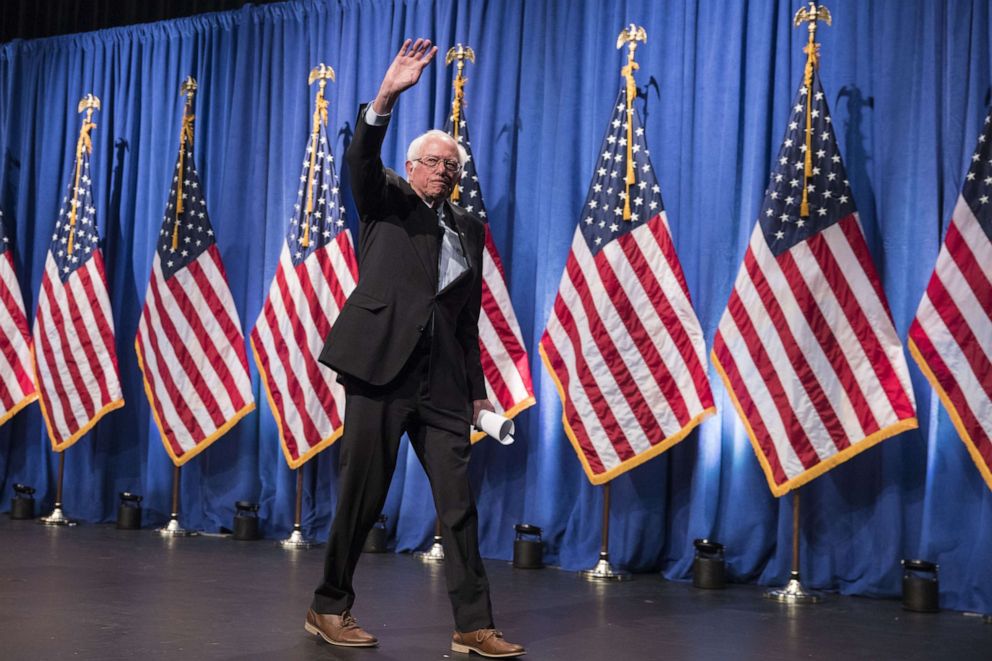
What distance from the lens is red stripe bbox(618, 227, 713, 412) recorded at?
535cm

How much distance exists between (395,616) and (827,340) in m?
2.16

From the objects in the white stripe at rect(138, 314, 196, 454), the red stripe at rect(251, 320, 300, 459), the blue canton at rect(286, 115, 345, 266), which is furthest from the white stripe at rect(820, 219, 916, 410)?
the white stripe at rect(138, 314, 196, 454)

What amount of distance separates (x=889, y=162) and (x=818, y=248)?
0.53m

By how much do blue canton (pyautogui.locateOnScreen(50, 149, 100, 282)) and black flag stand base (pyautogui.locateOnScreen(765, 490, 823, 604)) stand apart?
14.2 feet

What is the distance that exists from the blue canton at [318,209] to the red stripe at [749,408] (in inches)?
87.3

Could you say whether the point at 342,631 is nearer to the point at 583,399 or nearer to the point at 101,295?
the point at 583,399

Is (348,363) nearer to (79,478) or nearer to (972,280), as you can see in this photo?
(972,280)

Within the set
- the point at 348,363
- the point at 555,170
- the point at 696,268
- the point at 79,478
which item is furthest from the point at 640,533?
the point at 79,478

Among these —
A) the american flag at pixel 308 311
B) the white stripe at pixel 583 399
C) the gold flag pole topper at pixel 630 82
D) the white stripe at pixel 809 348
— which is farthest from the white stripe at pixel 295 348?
the white stripe at pixel 809 348

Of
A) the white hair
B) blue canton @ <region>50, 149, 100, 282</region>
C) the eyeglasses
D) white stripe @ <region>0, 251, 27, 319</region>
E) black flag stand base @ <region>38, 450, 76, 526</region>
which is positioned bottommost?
black flag stand base @ <region>38, 450, 76, 526</region>

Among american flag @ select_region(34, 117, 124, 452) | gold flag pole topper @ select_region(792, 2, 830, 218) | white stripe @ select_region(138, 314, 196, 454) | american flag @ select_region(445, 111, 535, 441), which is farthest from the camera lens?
american flag @ select_region(34, 117, 124, 452)

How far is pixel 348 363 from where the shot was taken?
11.1ft

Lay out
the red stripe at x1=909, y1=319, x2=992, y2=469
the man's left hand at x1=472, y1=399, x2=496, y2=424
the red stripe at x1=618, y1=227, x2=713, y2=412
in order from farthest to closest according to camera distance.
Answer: the red stripe at x1=618, y1=227, x2=713, y2=412, the red stripe at x1=909, y1=319, x2=992, y2=469, the man's left hand at x1=472, y1=399, x2=496, y2=424

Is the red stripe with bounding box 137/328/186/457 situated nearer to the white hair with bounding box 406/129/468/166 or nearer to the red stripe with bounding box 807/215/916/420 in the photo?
the red stripe with bounding box 807/215/916/420
